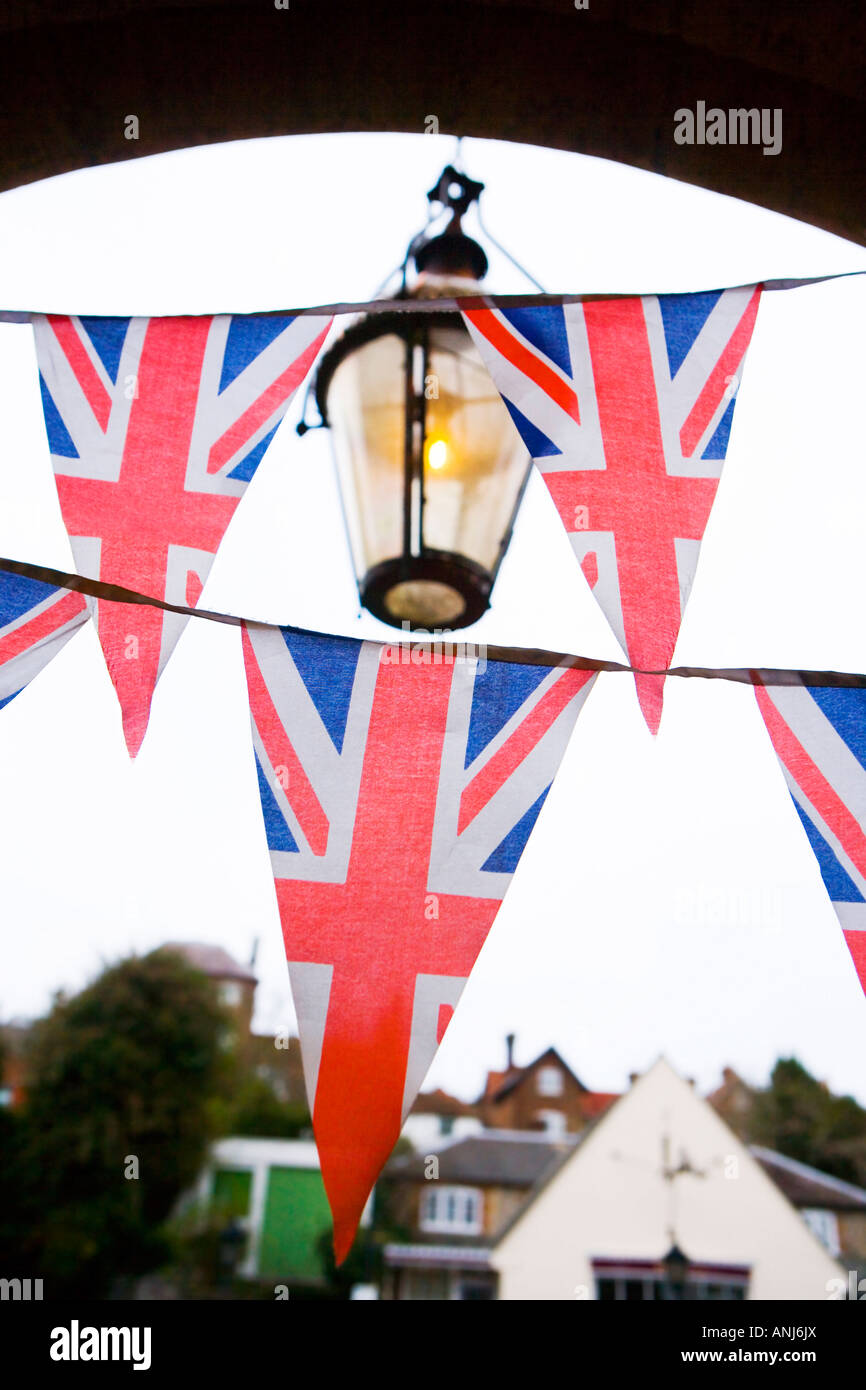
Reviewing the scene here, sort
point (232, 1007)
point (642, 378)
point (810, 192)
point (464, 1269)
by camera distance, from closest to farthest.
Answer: point (642, 378), point (810, 192), point (464, 1269), point (232, 1007)

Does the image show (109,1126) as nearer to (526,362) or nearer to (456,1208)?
(456,1208)

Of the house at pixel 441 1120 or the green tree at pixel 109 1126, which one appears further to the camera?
the house at pixel 441 1120

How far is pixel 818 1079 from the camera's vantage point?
6481 cm

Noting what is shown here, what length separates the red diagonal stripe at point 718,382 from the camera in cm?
245

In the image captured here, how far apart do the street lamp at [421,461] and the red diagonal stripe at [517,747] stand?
0.42 m

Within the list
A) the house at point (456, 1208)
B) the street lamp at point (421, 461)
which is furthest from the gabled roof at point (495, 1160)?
the street lamp at point (421, 461)

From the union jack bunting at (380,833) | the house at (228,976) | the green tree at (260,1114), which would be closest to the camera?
the union jack bunting at (380,833)

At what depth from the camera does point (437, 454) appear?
2.04m

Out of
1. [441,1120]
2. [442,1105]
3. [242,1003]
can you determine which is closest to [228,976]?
[242,1003]

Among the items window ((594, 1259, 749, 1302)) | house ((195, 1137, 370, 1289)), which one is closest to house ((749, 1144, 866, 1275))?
window ((594, 1259, 749, 1302))

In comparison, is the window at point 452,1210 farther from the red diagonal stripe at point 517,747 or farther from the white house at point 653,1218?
the red diagonal stripe at point 517,747

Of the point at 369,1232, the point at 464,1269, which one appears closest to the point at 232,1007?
the point at 369,1232
